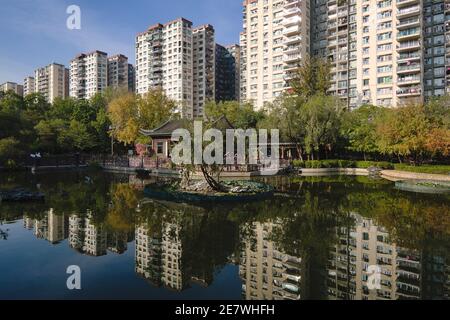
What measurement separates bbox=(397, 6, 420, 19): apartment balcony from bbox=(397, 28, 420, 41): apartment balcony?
6.87 feet

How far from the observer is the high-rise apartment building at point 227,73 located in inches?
3268

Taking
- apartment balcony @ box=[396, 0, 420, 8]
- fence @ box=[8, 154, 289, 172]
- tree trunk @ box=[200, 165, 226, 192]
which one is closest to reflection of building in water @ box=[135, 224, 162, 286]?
tree trunk @ box=[200, 165, 226, 192]

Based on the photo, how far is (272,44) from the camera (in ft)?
187

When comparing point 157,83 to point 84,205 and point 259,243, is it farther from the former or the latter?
point 259,243

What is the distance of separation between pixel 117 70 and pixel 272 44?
167 feet

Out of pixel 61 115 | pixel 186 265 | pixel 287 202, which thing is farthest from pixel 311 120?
pixel 61 115

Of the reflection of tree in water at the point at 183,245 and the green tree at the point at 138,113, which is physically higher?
the green tree at the point at 138,113

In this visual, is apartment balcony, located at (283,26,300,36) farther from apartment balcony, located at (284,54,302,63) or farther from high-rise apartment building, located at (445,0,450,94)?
high-rise apartment building, located at (445,0,450,94)

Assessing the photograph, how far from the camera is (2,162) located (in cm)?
2880

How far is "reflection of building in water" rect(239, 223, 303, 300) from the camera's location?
5.98 metres

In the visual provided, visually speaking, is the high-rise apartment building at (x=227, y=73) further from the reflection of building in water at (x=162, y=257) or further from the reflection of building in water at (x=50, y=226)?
the reflection of building in water at (x=162, y=257)

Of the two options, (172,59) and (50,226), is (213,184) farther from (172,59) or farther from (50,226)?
(172,59)

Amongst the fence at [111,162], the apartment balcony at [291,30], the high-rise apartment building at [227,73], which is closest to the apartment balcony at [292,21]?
the apartment balcony at [291,30]

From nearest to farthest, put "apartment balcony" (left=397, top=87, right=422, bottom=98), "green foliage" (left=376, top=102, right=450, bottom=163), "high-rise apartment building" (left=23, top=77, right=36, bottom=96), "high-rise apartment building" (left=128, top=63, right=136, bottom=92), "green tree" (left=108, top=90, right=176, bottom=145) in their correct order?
"green foliage" (left=376, top=102, right=450, bottom=163) < "green tree" (left=108, top=90, right=176, bottom=145) < "apartment balcony" (left=397, top=87, right=422, bottom=98) < "high-rise apartment building" (left=128, top=63, right=136, bottom=92) < "high-rise apartment building" (left=23, top=77, right=36, bottom=96)
